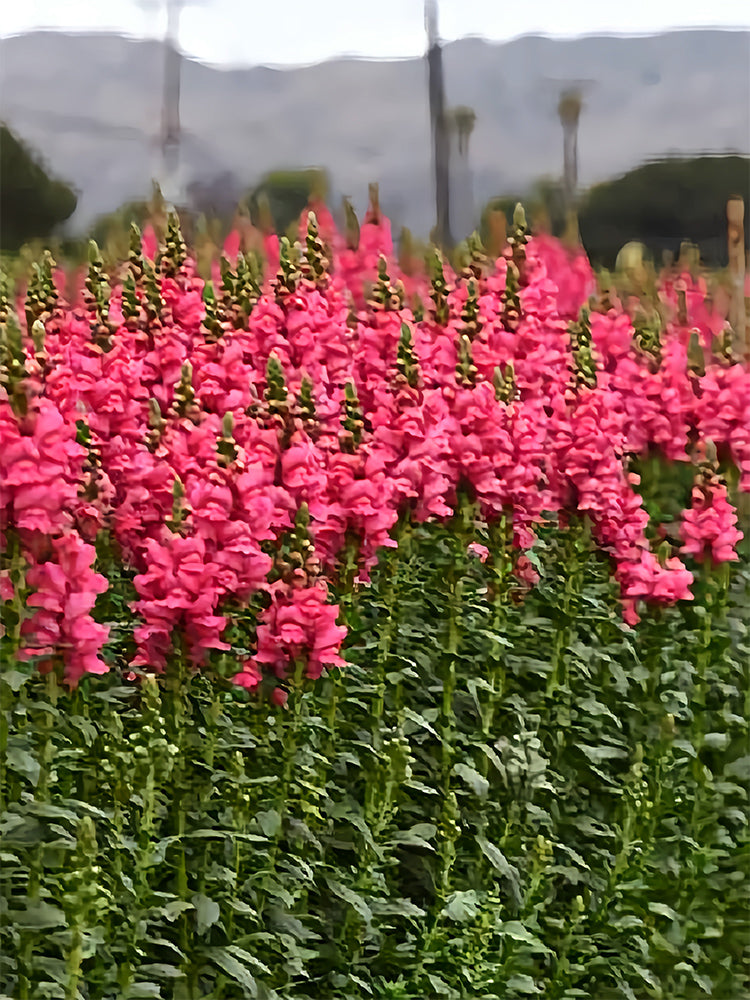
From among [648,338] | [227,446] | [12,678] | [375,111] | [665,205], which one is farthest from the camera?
[648,338]

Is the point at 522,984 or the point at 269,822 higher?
the point at 269,822

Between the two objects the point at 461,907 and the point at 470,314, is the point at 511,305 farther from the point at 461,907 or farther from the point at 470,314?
the point at 461,907

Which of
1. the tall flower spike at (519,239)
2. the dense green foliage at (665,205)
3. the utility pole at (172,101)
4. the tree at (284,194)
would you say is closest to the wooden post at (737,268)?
the dense green foliage at (665,205)

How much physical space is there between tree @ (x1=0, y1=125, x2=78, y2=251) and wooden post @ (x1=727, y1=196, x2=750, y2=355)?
1145 mm

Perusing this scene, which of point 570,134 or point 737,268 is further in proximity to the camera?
point 737,268

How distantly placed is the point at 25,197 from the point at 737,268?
1.24m

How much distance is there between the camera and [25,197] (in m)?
1.49

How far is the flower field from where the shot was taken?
1.36m

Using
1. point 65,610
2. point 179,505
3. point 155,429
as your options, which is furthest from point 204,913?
point 155,429

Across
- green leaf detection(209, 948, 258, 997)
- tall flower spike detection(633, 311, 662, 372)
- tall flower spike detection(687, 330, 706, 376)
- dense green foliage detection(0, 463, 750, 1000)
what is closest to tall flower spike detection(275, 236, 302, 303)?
dense green foliage detection(0, 463, 750, 1000)

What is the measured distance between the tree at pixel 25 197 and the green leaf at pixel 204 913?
1.00 meters

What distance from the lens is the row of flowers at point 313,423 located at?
1.37m

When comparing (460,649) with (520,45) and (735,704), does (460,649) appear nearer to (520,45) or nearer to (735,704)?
(735,704)

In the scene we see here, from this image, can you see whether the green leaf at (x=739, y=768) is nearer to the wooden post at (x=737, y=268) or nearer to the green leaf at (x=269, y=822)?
the wooden post at (x=737, y=268)
